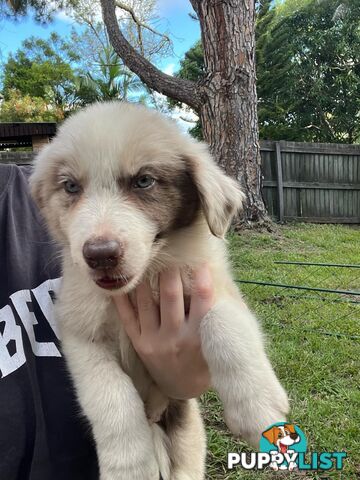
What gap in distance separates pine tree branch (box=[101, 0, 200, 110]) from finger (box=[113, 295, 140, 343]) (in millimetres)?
6193

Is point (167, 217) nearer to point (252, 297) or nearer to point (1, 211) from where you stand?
point (1, 211)

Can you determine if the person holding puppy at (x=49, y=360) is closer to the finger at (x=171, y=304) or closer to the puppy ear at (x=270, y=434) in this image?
the finger at (x=171, y=304)

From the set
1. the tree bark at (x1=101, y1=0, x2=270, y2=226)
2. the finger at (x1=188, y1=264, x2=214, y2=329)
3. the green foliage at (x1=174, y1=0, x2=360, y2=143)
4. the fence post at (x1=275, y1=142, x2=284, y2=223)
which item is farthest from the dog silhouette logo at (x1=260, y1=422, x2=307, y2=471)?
the green foliage at (x1=174, y1=0, x2=360, y2=143)

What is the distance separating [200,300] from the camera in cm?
165

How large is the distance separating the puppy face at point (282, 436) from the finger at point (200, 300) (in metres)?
0.43

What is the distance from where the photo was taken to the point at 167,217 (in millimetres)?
1652

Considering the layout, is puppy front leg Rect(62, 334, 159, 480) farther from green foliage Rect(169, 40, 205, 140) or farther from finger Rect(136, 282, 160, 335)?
green foliage Rect(169, 40, 205, 140)

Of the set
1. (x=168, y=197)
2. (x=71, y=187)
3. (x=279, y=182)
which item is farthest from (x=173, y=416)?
(x=279, y=182)

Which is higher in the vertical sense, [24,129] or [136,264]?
[24,129]

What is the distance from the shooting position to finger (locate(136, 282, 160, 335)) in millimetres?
1682

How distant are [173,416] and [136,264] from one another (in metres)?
0.84

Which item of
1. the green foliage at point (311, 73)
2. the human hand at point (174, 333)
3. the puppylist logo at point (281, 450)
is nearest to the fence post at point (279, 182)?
the puppylist logo at point (281, 450)

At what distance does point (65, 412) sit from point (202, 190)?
973mm

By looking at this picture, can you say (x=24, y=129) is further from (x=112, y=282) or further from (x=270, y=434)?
(x=270, y=434)
